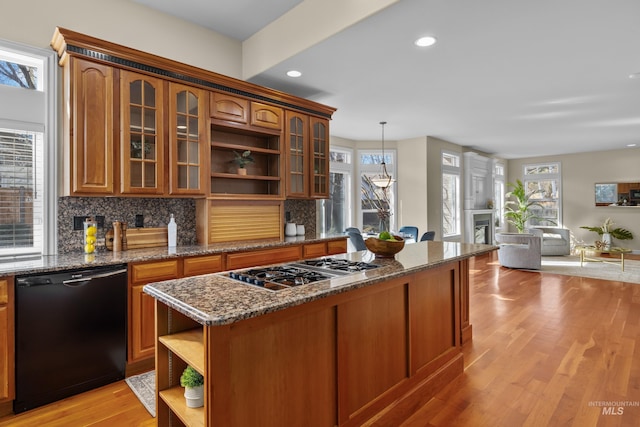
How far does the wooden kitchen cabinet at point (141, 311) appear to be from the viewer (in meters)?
2.63

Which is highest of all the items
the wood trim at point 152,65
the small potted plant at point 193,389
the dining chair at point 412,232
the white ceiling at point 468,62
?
the white ceiling at point 468,62

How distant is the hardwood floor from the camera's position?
2137mm

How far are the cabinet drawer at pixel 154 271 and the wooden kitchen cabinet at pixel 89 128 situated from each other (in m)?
0.70

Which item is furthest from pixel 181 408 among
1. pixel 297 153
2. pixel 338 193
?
pixel 338 193

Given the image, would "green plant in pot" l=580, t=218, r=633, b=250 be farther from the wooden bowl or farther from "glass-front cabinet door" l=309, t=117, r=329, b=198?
the wooden bowl

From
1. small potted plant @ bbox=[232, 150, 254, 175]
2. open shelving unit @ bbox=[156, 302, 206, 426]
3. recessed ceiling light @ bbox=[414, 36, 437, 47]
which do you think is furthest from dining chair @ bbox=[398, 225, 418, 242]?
open shelving unit @ bbox=[156, 302, 206, 426]

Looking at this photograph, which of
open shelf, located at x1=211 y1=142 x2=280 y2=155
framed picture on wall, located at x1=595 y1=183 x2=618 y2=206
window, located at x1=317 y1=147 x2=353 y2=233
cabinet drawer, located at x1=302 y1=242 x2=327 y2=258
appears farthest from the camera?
framed picture on wall, located at x1=595 y1=183 x2=618 y2=206

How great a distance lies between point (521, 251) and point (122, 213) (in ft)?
22.0

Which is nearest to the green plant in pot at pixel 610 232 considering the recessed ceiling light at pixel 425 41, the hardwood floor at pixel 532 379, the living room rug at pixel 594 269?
the living room rug at pixel 594 269

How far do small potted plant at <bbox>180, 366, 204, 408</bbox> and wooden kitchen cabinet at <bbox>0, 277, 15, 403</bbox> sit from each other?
1438 mm

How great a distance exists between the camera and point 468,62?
362 centimetres

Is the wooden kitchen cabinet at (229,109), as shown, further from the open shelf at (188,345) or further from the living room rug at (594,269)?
the living room rug at (594,269)

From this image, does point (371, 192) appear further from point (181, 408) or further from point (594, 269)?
point (181, 408)

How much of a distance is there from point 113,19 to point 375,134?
486 centimetres
